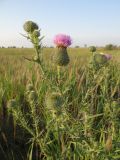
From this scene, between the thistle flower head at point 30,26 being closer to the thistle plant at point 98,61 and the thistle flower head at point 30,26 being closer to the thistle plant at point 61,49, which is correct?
the thistle plant at point 61,49

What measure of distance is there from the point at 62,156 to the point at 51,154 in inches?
7.4

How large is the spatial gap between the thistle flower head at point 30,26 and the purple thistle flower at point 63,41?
0.25 m

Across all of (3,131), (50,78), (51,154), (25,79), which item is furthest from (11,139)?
(50,78)

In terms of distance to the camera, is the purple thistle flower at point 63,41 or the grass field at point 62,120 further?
the purple thistle flower at point 63,41

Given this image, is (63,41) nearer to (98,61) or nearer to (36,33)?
(98,61)

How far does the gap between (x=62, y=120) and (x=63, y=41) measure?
0.57 metres

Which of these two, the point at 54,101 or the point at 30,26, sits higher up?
the point at 30,26

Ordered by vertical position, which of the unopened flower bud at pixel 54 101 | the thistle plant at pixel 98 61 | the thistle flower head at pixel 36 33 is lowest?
the unopened flower bud at pixel 54 101

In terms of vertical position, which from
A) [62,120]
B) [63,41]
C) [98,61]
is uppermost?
[63,41]

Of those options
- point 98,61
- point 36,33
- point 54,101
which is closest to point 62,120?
point 54,101

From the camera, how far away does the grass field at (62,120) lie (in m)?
1.86

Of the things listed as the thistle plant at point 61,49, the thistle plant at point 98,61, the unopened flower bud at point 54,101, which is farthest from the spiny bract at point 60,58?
the unopened flower bud at point 54,101

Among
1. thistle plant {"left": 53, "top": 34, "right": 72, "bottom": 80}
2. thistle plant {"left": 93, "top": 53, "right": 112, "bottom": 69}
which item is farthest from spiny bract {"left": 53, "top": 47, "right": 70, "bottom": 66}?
thistle plant {"left": 93, "top": 53, "right": 112, "bottom": 69}

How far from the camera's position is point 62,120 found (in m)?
1.79
